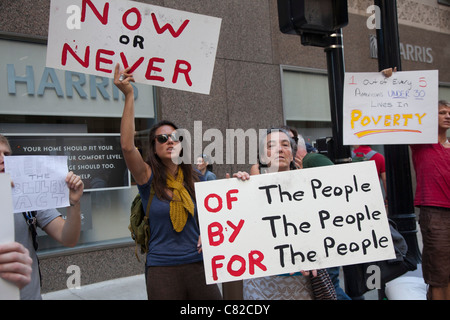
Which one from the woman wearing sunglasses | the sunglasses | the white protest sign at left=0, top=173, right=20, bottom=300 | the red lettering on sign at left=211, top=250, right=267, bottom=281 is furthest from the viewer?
the sunglasses

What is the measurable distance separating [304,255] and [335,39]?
2.17 metres

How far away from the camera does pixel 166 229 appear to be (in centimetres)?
286

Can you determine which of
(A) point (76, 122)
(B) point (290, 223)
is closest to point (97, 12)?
(B) point (290, 223)

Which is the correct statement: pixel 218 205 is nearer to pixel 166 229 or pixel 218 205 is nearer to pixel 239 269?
pixel 239 269

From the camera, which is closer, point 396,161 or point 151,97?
point 396,161

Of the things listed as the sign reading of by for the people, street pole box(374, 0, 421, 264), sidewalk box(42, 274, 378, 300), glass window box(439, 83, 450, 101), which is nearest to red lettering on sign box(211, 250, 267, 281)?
the sign reading of by for the people

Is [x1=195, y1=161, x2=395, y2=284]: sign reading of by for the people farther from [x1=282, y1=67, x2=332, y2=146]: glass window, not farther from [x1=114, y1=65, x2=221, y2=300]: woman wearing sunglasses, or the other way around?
[x1=282, y1=67, x2=332, y2=146]: glass window

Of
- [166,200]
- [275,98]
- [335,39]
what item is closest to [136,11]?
[166,200]

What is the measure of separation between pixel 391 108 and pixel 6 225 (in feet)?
10.2

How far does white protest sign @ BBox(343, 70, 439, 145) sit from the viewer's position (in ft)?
12.3

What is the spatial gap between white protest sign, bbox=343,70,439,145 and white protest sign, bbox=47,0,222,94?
4.42ft

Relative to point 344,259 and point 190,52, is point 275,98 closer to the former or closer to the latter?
point 190,52

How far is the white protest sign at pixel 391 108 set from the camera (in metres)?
3.76

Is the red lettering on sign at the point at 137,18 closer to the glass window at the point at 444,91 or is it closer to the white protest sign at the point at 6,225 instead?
the white protest sign at the point at 6,225
